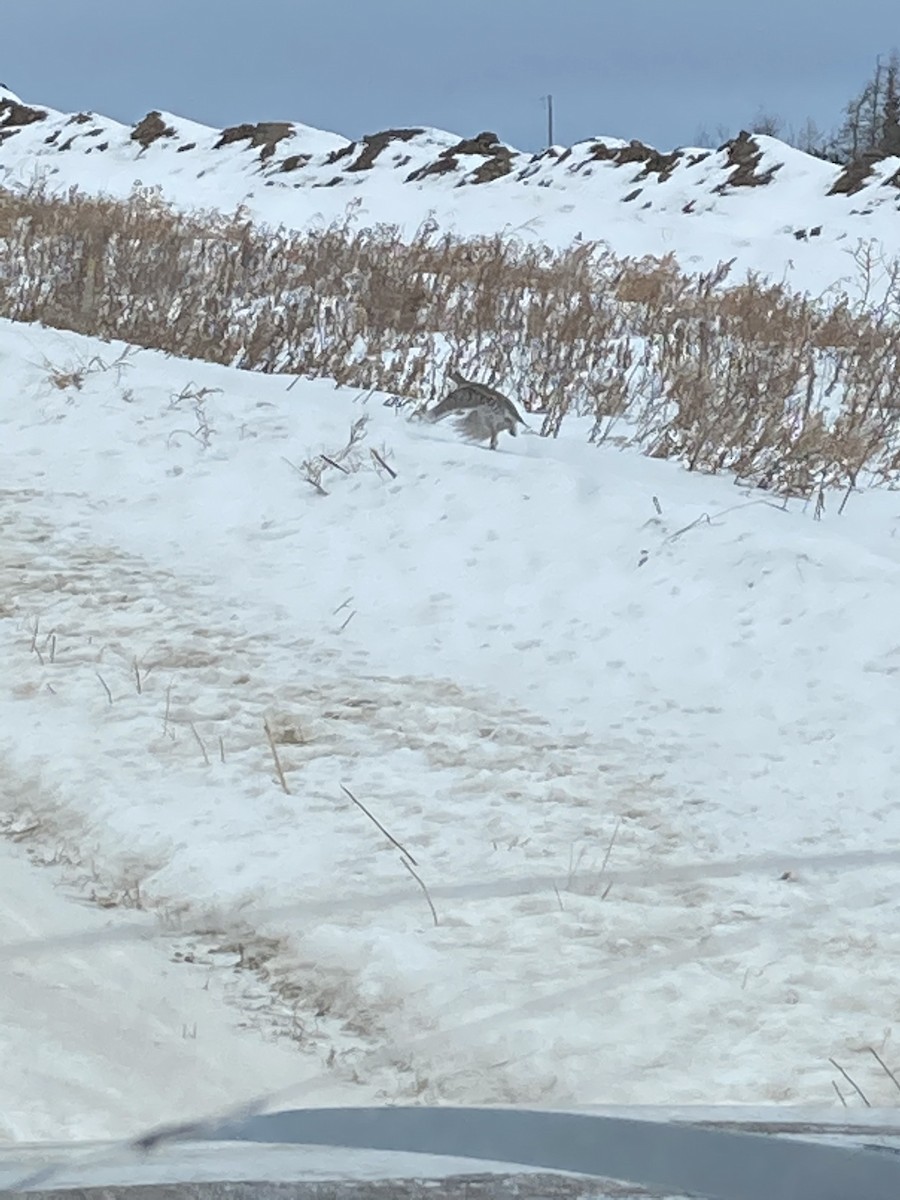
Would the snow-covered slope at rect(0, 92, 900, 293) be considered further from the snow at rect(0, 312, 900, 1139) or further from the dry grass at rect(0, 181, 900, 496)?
the snow at rect(0, 312, 900, 1139)

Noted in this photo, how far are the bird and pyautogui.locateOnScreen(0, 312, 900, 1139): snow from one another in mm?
108

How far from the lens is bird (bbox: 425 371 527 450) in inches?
200

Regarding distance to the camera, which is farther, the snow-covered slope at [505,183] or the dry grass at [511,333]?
the snow-covered slope at [505,183]

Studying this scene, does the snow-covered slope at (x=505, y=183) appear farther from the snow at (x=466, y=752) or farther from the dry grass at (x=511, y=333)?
the snow at (x=466, y=752)

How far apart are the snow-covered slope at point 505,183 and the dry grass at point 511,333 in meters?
6.35

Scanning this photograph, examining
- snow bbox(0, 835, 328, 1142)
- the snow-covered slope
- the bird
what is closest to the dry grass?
the bird

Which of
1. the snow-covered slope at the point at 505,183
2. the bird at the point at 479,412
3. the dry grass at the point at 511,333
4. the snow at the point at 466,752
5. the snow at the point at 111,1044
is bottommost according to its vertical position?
the snow at the point at 111,1044

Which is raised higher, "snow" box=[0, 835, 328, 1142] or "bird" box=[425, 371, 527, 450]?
"bird" box=[425, 371, 527, 450]

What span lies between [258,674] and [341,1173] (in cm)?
248

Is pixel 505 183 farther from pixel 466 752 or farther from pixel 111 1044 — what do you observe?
pixel 111 1044

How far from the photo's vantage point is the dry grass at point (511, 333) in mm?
5219

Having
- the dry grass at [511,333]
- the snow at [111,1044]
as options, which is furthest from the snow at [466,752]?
the dry grass at [511,333]

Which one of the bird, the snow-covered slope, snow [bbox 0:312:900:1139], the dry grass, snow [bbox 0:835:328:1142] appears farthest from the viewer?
the snow-covered slope

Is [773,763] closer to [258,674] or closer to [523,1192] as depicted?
[258,674]
